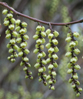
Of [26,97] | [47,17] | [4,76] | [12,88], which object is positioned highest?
[47,17]

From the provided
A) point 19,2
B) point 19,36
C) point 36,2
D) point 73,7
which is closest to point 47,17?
point 36,2

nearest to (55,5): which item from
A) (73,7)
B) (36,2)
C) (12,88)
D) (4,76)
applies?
(73,7)

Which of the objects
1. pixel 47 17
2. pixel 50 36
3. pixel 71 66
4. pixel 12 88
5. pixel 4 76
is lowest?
pixel 71 66

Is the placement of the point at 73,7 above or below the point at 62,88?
above

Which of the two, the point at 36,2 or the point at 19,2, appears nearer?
the point at 19,2

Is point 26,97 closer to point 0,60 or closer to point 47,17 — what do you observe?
point 47,17

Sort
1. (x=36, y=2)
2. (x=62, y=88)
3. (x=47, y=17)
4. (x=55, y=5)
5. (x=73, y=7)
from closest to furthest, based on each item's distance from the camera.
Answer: (x=55, y=5) < (x=73, y=7) < (x=36, y=2) < (x=47, y=17) < (x=62, y=88)

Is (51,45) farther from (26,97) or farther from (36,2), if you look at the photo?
(36,2)

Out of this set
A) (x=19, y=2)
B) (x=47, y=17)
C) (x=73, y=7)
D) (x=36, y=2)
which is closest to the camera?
(x=19, y=2)

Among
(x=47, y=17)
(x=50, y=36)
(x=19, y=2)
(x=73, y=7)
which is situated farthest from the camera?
(x=47, y=17)
